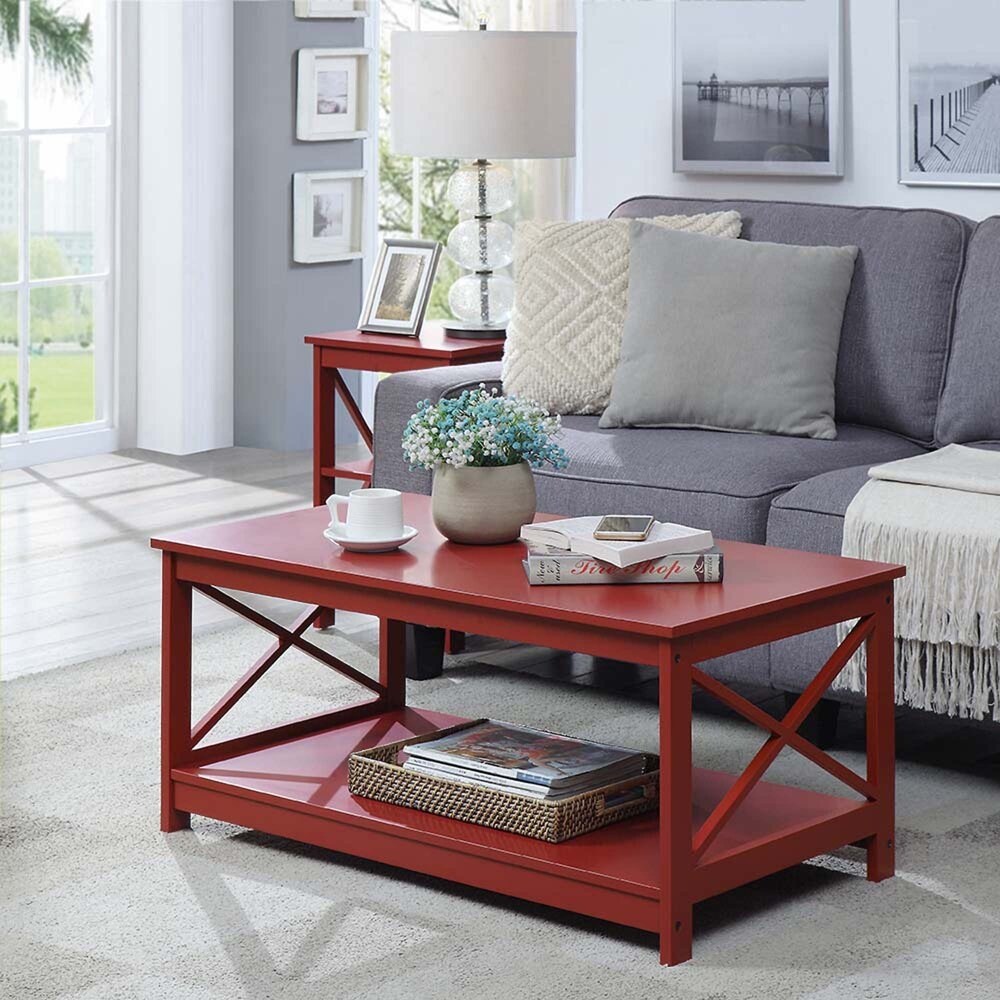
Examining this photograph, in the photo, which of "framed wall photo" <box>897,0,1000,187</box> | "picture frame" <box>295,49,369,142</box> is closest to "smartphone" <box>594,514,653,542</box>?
"framed wall photo" <box>897,0,1000,187</box>

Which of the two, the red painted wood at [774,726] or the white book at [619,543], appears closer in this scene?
the red painted wood at [774,726]

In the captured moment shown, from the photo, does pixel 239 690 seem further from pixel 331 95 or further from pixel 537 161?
pixel 537 161

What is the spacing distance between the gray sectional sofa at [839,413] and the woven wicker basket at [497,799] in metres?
0.66

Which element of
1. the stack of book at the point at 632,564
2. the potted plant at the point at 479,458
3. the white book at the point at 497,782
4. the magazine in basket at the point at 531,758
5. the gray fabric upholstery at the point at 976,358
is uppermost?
the gray fabric upholstery at the point at 976,358

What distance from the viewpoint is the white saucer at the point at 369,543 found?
8.47ft

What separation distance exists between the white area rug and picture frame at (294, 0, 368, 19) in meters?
3.46

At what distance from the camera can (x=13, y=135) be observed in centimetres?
562

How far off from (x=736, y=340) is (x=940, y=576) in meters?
0.91

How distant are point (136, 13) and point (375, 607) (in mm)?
3919

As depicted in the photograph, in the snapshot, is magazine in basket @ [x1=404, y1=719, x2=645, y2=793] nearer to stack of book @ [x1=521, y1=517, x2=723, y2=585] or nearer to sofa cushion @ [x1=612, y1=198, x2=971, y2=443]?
stack of book @ [x1=521, y1=517, x2=723, y2=585]

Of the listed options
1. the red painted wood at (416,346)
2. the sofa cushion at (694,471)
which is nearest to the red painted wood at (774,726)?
the sofa cushion at (694,471)

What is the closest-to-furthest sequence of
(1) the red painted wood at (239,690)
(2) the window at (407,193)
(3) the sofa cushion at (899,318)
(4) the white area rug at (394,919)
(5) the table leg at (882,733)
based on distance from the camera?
(4) the white area rug at (394,919)
(5) the table leg at (882,733)
(1) the red painted wood at (239,690)
(3) the sofa cushion at (899,318)
(2) the window at (407,193)

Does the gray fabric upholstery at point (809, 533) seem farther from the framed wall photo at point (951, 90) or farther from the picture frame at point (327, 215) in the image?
the picture frame at point (327, 215)

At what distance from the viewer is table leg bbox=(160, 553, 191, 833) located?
2.67 meters
